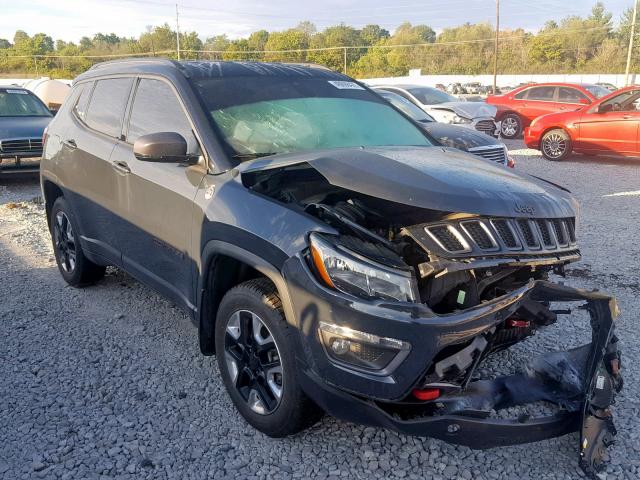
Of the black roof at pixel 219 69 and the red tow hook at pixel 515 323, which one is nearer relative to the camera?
the red tow hook at pixel 515 323

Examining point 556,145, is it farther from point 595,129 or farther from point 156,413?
point 156,413

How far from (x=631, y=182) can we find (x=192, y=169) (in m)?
9.42

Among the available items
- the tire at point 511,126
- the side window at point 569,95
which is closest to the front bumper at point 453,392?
the side window at point 569,95

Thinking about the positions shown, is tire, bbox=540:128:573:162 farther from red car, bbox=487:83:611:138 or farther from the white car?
red car, bbox=487:83:611:138

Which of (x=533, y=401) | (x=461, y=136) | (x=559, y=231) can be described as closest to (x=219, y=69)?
(x=559, y=231)

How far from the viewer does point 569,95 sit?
16.7 meters

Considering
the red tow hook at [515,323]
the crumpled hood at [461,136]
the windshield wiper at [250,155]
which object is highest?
the windshield wiper at [250,155]

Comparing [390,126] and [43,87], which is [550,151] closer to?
[390,126]

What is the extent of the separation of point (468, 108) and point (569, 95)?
4.38 m

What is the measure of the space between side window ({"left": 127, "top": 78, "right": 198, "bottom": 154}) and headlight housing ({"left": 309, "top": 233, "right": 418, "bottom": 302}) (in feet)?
4.53

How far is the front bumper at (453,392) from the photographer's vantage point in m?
2.47

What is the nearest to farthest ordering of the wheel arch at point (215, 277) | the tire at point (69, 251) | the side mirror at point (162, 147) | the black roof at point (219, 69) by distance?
the wheel arch at point (215, 277), the side mirror at point (162, 147), the black roof at point (219, 69), the tire at point (69, 251)

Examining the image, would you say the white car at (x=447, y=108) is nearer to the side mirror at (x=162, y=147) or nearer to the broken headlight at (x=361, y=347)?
the side mirror at (x=162, y=147)

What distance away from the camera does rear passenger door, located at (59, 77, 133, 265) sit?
14.5 ft
